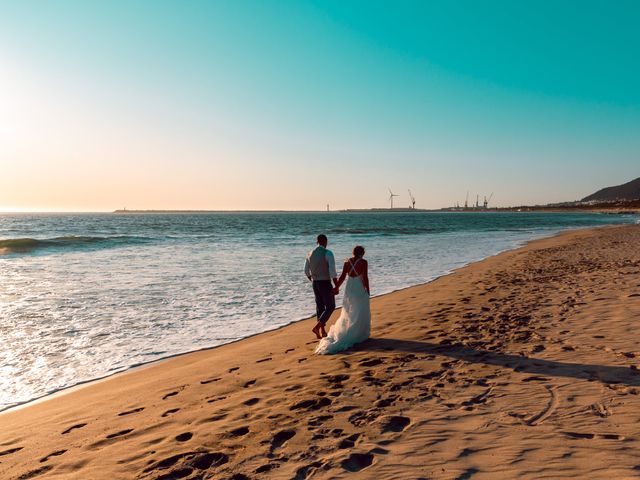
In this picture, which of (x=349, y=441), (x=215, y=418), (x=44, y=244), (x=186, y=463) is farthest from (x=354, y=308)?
(x=44, y=244)

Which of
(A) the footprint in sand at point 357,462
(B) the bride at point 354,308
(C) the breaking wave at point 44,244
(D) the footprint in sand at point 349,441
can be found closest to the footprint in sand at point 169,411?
(D) the footprint in sand at point 349,441

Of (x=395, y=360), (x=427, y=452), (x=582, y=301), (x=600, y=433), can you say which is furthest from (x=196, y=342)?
(x=582, y=301)

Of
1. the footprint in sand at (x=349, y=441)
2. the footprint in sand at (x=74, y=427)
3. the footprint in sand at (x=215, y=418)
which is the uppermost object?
the footprint in sand at (x=349, y=441)

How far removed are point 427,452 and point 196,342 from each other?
6.84 metres

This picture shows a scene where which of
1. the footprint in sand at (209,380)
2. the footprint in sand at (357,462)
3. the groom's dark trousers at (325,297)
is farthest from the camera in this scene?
the groom's dark trousers at (325,297)

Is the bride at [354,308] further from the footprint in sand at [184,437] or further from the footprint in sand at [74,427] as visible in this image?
the footprint in sand at [74,427]

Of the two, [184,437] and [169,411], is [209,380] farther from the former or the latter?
[184,437]

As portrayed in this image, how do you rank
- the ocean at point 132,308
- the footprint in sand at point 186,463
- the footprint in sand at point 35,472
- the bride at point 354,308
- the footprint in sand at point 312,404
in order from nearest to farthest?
the footprint in sand at point 186,463 < the footprint in sand at point 35,472 < the footprint in sand at point 312,404 < the bride at point 354,308 < the ocean at point 132,308

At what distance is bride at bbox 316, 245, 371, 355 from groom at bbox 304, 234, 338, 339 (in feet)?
2.15

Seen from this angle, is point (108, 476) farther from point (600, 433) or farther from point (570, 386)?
point (570, 386)

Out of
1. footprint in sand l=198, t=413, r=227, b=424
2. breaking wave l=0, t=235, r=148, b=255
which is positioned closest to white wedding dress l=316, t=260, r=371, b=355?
footprint in sand l=198, t=413, r=227, b=424

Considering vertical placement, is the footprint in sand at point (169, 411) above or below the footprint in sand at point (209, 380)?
above

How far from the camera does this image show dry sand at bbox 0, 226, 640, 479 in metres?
4.11

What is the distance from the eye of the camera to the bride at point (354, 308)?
823cm
